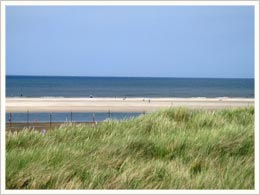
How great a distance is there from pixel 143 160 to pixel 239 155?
1.28 metres

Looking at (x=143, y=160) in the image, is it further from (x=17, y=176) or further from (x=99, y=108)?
(x=99, y=108)

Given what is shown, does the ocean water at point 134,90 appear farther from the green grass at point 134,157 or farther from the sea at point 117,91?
the green grass at point 134,157

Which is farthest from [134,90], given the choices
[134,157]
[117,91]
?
[134,157]

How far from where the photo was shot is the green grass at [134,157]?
475cm

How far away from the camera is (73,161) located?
5.32m

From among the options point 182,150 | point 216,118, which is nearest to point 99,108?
point 216,118

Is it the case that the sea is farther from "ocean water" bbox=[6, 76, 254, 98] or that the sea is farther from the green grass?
the green grass

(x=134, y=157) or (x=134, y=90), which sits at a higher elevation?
(x=134, y=90)

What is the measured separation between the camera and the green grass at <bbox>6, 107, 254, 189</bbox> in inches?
187

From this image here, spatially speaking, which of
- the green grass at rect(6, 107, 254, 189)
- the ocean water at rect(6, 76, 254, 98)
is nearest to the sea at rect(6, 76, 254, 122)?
the ocean water at rect(6, 76, 254, 98)

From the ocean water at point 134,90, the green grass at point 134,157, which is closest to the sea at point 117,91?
the ocean water at point 134,90

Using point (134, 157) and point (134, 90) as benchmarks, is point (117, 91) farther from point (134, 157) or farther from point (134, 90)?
point (134, 157)

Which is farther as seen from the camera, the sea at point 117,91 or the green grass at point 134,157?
the sea at point 117,91

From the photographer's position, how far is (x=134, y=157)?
5.77 m
